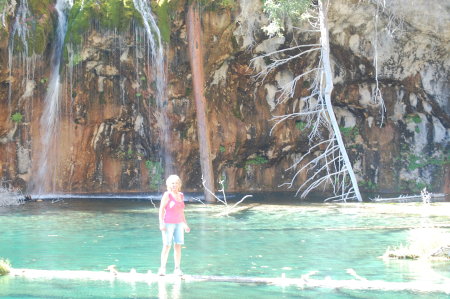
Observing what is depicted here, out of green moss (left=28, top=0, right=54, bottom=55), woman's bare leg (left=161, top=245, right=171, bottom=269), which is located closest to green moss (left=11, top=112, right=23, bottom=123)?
green moss (left=28, top=0, right=54, bottom=55)

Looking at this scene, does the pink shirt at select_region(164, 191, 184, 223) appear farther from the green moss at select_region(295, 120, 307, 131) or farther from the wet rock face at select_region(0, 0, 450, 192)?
the green moss at select_region(295, 120, 307, 131)

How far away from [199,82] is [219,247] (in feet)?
33.4

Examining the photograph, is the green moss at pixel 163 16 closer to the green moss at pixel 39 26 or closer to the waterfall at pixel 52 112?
the waterfall at pixel 52 112

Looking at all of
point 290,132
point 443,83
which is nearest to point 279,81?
point 290,132

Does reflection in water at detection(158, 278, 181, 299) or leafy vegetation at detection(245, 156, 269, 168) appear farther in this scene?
leafy vegetation at detection(245, 156, 269, 168)

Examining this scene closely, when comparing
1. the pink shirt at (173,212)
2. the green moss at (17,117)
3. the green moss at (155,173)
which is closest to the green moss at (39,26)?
the green moss at (17,117)

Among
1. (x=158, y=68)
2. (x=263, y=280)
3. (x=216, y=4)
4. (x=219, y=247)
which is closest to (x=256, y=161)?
(x=158, y=68)

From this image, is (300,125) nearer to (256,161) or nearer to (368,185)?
(256,161)

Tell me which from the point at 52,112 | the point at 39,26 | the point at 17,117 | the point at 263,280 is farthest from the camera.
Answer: the point at 52,112

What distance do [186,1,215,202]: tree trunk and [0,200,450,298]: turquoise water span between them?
2.93 meters

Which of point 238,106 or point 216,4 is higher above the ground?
point 216,4

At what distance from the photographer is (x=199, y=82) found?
2056cm

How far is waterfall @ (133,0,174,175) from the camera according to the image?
68.6 feet

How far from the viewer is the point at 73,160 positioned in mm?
23500
